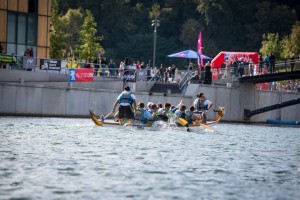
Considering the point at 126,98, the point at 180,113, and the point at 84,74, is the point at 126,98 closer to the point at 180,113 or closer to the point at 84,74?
the point at 180,113

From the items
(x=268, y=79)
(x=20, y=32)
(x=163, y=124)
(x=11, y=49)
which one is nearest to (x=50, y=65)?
(x=11, y=49)

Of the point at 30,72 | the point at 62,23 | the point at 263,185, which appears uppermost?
the point at 62,23

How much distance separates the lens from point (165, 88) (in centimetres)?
6384

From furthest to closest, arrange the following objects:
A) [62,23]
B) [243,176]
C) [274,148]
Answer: [62,23], [274,148], [243,176]

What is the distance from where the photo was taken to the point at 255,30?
117312 mm

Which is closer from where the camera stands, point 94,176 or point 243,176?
point 94,176

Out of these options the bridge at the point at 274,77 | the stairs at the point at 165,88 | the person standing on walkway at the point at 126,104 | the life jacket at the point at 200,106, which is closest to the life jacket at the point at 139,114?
the person standing on walkway at the point at 126,104

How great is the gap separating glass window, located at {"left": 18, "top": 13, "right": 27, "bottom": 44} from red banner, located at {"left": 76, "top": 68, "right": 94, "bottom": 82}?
8.82m

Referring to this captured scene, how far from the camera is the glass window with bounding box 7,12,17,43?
207ft

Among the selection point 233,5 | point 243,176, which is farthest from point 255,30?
point 243,176

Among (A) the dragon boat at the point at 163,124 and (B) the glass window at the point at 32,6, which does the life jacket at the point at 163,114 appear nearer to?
(A) the dragon boat at the point at 163,124

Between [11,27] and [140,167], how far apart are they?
41.4 metres

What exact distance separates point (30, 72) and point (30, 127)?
569 inches

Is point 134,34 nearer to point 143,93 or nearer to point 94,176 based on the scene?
point 143,93
